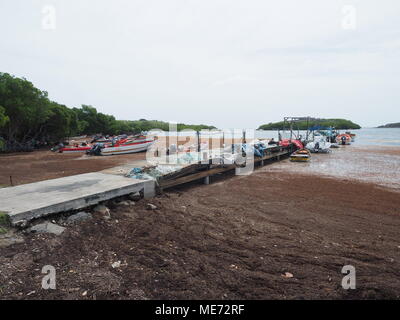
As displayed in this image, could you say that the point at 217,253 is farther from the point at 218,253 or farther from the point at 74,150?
the point at 74,150

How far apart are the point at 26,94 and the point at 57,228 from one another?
2792 cm

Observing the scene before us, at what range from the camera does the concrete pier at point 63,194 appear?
5.69 metres

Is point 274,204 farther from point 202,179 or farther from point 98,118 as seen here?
point 98,118

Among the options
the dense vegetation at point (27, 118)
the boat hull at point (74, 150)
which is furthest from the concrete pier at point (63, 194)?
the boat hull at point (74, 150)

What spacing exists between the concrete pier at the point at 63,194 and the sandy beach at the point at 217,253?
20.9 inches

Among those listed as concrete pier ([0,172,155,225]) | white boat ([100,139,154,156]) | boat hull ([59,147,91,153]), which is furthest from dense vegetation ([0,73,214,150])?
concrete pier ([0,172,155,225])

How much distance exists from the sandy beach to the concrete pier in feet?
Answer: 1.74

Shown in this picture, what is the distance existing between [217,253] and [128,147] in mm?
→ 23186

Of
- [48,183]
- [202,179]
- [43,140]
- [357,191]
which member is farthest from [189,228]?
[43,140]

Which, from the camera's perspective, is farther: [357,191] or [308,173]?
[308,173]

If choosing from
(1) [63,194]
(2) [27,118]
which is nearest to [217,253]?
(1) [63,194]

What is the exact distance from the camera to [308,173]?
53.0ft

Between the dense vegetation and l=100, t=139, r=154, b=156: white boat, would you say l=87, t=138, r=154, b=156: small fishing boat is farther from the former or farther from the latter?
the dense vegetation
